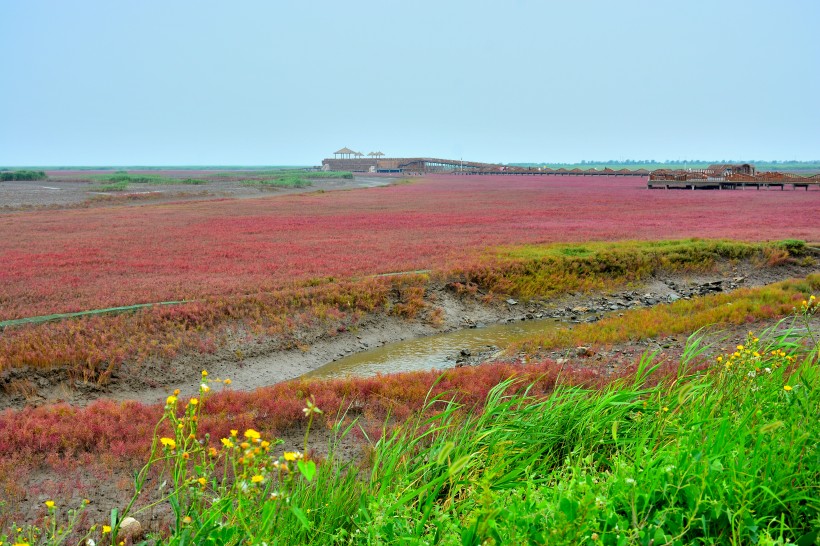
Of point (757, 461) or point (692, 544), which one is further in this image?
point (757, 461)

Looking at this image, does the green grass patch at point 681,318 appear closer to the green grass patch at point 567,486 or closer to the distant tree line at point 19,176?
the green grass patch at point 567,486

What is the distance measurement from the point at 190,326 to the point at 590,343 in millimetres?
8635

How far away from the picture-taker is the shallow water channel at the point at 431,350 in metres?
13.0

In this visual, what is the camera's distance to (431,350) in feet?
46.9

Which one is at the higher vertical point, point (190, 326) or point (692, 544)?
point (692, 544)

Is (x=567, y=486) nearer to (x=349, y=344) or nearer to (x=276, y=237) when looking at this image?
(x=349, y=344)

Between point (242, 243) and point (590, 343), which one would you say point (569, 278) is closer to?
point (590, 343)

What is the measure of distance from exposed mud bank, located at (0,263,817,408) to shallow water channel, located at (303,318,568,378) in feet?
0.84

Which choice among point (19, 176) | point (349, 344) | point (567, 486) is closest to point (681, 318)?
point (349, 344)

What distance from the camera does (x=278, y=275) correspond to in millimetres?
18219

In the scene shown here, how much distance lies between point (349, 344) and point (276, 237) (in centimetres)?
1454

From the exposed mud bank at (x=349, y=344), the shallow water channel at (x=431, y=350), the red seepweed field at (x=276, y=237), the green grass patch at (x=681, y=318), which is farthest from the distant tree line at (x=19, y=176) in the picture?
the green grass patch at (x=681, y=318)

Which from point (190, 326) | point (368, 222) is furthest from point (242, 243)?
point (190, 326)

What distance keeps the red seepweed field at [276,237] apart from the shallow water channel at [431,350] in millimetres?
3902
